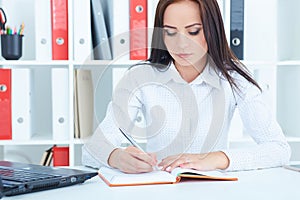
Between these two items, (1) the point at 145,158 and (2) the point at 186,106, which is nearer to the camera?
(1) the point at 145,158

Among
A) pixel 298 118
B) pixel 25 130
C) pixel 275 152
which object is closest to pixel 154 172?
pixel 275 152

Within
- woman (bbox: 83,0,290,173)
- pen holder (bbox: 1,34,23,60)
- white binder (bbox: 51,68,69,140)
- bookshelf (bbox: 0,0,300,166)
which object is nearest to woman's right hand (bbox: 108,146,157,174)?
woman (bbox: 83,0,290,173)

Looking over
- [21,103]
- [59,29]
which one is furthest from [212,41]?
[21,103]

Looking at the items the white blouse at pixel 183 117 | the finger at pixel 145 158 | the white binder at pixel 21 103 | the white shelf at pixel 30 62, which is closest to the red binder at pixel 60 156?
the white binder at pixel 21 103

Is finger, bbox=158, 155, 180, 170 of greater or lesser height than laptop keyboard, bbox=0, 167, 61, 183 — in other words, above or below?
below

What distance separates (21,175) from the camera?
930 mm

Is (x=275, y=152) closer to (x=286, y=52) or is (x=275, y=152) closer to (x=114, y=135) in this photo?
(x=114, y=135)

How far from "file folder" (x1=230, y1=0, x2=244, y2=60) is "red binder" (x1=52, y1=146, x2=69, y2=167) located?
0.85 metres

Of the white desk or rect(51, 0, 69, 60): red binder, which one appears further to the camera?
rect(51, 0, 69, 60): red binder

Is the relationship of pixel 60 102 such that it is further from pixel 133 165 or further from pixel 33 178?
pixel 33 178

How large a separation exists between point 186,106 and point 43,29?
100cm

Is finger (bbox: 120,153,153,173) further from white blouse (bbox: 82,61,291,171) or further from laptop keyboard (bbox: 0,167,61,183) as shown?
laptop keyboard (bbox: 0,167,61,183)

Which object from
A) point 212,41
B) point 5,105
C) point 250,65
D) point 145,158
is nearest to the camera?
point 145,158

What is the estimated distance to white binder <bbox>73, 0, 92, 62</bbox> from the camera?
1986mm
